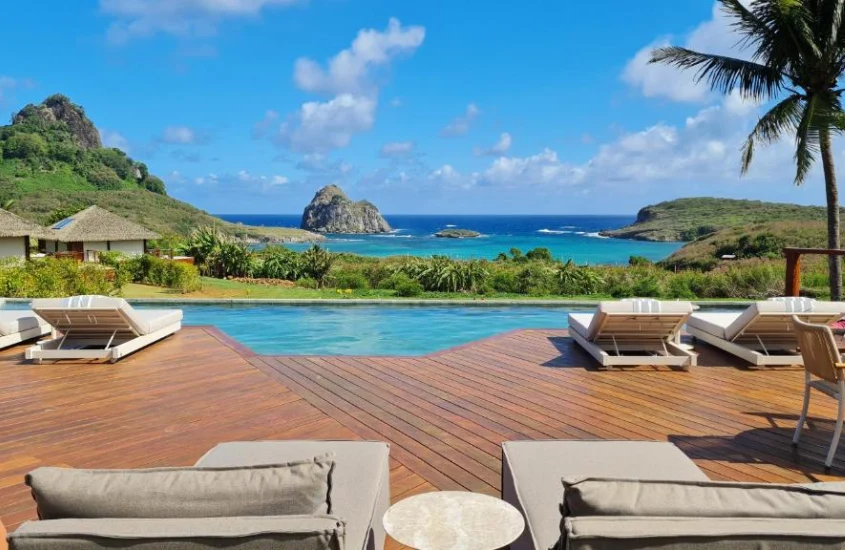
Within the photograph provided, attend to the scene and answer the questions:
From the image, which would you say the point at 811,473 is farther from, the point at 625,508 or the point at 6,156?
the point at 6,156

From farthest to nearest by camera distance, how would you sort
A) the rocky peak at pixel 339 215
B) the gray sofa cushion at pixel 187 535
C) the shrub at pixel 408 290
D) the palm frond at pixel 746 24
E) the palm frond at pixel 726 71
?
the rocky peak at pixel 339 215 → the shrub at pixel 408 290 → the palm frond at pixel 726 71 → the palm frond at pixel 746 24 → the gray sofa cushion at pixel 187 535

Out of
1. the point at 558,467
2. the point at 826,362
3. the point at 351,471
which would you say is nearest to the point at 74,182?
the point at 351,471

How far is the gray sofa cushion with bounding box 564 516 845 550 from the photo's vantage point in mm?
1255

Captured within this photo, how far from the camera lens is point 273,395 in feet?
14.4

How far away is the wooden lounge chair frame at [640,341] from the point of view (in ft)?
16.9

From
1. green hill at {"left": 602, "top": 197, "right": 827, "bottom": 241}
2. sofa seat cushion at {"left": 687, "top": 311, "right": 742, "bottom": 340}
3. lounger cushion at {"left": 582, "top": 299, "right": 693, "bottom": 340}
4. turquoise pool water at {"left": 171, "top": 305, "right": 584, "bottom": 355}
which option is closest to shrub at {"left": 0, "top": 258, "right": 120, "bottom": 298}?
turquoise pool water at {"left": 171, "top": 305, "right": 584, "bottom": 355}

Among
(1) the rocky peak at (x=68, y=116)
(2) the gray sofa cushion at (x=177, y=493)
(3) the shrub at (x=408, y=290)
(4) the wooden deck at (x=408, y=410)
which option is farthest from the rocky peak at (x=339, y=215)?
(2) the gray sofa cushion at (x=177, y=493)

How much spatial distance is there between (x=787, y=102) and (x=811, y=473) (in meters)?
9.03

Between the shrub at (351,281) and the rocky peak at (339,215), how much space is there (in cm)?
Answer: 8365

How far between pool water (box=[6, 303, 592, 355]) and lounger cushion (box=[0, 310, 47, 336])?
2.44 m

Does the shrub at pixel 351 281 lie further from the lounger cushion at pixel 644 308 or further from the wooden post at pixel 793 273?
the lounger cushion at pixel 644 308

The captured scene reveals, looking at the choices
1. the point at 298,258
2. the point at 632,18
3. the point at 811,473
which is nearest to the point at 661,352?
the point at 811,473

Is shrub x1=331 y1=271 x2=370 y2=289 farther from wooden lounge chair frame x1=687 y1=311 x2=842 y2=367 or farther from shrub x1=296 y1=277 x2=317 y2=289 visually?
wooden lounge chair frame x1=687 y1=311 x2=842 y2=367

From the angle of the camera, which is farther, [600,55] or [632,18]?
[600,55]
